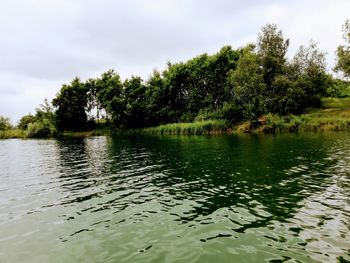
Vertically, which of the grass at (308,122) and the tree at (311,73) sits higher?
the tree at (311,73)

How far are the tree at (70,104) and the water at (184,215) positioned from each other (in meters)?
83.0

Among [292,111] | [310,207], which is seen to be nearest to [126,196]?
[310,207]

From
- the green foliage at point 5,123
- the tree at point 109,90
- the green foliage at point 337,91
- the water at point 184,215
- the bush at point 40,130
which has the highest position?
the tree at point 109,90

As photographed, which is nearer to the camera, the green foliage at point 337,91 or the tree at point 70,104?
the green foliage at point 337,91

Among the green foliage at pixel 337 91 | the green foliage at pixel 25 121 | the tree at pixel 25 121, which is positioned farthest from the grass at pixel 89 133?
the green foliage at pixel 337 91

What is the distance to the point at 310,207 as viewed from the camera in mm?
11453

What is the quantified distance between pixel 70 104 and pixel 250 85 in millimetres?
68287

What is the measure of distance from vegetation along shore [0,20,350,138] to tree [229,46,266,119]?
223 millimetres

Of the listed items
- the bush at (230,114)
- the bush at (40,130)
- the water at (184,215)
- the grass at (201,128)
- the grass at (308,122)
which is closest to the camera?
the water at (184,215)

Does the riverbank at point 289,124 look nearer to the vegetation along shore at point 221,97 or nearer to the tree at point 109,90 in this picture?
the vegetation along shore at point 221,97

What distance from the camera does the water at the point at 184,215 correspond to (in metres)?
8.31

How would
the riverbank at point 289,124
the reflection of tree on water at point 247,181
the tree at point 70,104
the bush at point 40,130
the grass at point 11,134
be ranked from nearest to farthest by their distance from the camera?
the reflection of tree on water at point 247,181
the riverbank at point 289,124
the bush at point 40,130
the tree at point 70,104
the grass at point 11,134

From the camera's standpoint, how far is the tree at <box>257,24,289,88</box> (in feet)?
217

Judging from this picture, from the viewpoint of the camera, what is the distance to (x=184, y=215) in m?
11.5
